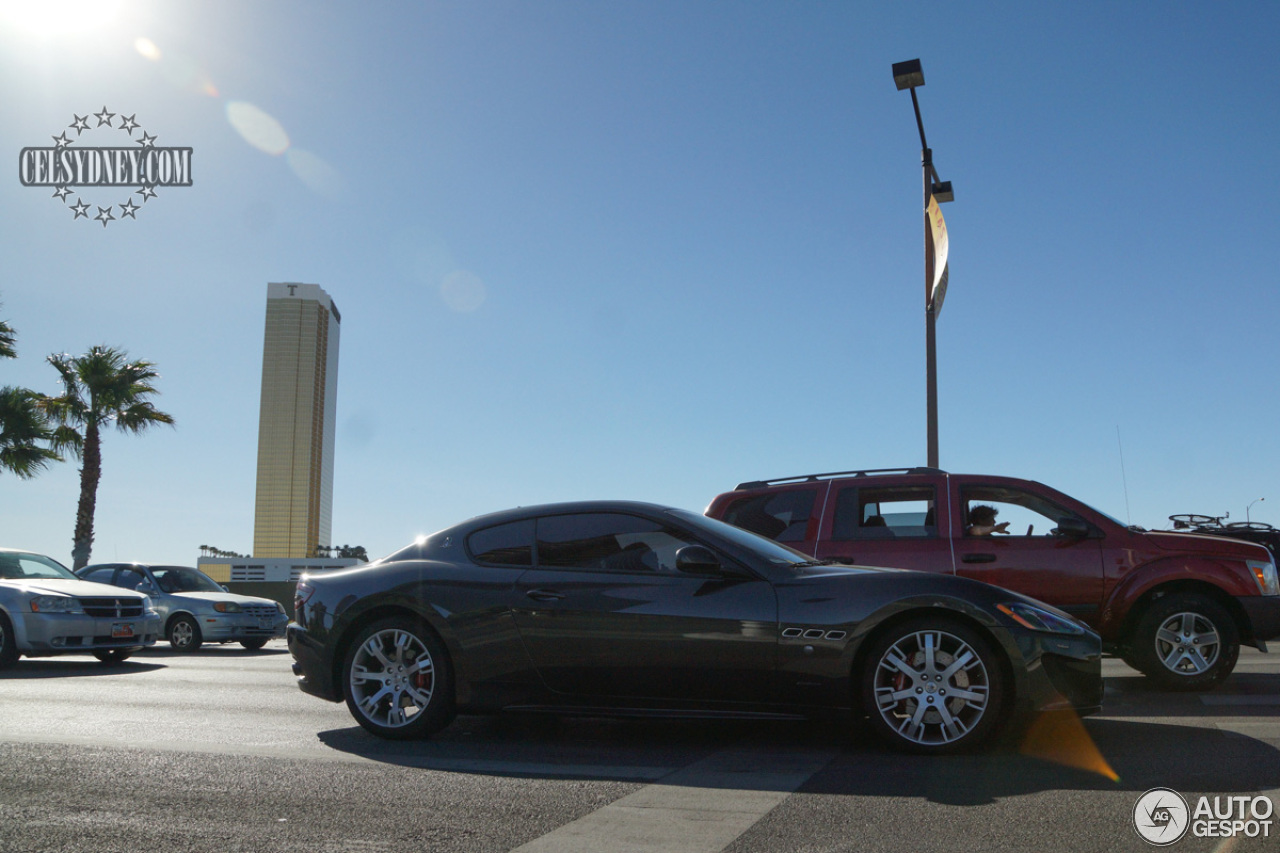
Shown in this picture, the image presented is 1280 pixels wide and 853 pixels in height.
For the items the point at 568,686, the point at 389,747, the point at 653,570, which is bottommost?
the point at 389,747

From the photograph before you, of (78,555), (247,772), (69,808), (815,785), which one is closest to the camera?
(69,808)

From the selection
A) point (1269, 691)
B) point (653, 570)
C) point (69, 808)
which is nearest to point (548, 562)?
point (653, 570)

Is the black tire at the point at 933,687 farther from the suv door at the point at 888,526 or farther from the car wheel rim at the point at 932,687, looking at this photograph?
the suv door at the point at 888,526

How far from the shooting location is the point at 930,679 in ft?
16.6

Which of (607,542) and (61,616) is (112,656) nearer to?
(61,616)

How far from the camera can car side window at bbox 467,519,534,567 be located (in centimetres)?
593

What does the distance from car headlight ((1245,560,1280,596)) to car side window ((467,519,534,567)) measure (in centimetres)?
550

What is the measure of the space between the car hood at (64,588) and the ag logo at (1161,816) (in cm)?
1167

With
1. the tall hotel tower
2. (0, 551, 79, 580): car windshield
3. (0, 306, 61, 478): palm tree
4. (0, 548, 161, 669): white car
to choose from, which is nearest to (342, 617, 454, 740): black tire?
(0, 548, 161, 669): white car

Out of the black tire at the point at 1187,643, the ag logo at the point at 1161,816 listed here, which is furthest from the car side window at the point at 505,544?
the black tire at the point at 1187,643

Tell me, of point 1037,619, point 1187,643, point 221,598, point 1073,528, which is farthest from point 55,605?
point 1187,643

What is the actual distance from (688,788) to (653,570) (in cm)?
144

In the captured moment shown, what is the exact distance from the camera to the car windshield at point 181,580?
55.3 ft

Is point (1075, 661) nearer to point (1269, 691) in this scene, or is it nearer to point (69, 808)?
point (1269, 691)
